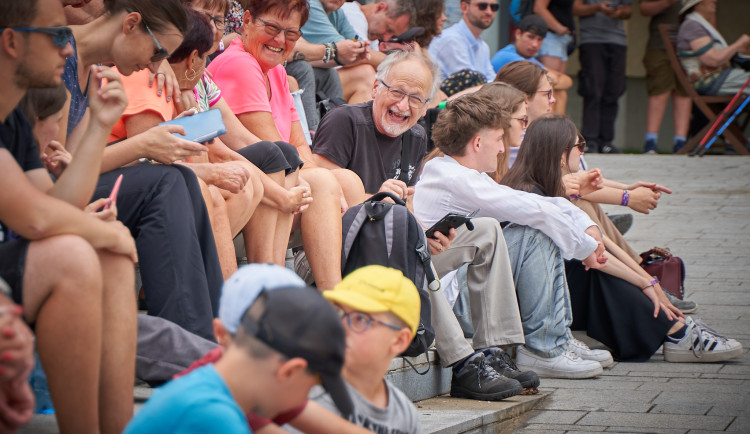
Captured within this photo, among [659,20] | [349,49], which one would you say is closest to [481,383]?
[349,49]

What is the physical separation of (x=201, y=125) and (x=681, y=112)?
942 centimetres

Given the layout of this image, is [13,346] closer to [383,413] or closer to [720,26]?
[383,413]

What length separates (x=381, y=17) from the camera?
8.30 meters

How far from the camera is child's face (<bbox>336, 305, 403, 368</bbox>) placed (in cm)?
262

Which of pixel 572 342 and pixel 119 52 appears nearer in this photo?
pixel 119 52

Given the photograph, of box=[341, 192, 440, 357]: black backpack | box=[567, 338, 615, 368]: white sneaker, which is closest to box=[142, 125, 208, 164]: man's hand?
box=[341, 192, 440, 357]: black backpack

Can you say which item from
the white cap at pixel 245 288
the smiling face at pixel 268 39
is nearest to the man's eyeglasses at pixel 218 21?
the smiling face at pixel 268 39

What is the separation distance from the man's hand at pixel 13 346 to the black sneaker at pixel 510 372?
283 centimetres

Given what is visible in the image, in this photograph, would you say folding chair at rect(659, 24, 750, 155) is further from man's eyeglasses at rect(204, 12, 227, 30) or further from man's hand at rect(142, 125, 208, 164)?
man's hand at rect(142, 125, 208, 164)

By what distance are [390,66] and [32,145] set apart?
2768mm

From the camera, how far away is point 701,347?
550 centimetres

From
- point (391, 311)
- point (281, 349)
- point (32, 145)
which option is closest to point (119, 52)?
point (32, 145)

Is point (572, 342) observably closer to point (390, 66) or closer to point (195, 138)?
point (390, 66)

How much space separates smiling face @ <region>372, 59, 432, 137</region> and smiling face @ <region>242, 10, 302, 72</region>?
0.54 metres
